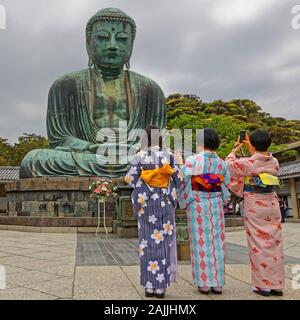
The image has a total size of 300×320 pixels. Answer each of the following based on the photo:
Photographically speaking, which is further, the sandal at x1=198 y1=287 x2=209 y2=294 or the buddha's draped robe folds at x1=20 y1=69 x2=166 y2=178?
the buddha's draped robe folds at x1=20 y1=69 x2=166 y2=178

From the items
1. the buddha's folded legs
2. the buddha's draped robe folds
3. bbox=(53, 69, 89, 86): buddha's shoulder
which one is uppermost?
bbox=(53, 69, 89, 86): buddha's shoulder

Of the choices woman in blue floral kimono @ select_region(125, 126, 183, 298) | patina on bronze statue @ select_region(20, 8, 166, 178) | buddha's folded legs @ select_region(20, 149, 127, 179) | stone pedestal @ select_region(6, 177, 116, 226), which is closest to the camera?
woman in blue floral kimono @ select_region(125, 126, 183, 298)

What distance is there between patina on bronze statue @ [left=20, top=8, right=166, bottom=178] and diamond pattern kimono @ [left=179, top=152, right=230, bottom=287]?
740cm

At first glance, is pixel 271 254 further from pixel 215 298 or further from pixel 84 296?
pixel 84 296

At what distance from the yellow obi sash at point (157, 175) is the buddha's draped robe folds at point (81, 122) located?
7151mm

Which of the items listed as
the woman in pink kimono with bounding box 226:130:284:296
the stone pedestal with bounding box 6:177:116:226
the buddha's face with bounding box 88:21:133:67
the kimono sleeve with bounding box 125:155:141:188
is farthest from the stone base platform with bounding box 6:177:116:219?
the woman in pink kimono with bounding box 226:130:284:296

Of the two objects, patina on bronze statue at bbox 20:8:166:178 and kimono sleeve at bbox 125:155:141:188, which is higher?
patina on bronze statue at bbox 20:8:166:178

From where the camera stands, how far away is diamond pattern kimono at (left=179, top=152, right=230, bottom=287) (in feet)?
10.6

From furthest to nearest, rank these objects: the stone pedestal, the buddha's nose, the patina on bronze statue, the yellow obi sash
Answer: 1. the buddha's nose
2. the patina on bronze statue
3. the stone pedestal
4. the yellow obi sash

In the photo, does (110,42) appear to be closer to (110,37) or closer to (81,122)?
(110,37)

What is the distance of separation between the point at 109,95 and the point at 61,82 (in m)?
1.58

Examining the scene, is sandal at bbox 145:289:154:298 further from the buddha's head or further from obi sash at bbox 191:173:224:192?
the buddha's head

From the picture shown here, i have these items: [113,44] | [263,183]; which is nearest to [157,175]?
[263,183]

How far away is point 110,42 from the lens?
11.9m
